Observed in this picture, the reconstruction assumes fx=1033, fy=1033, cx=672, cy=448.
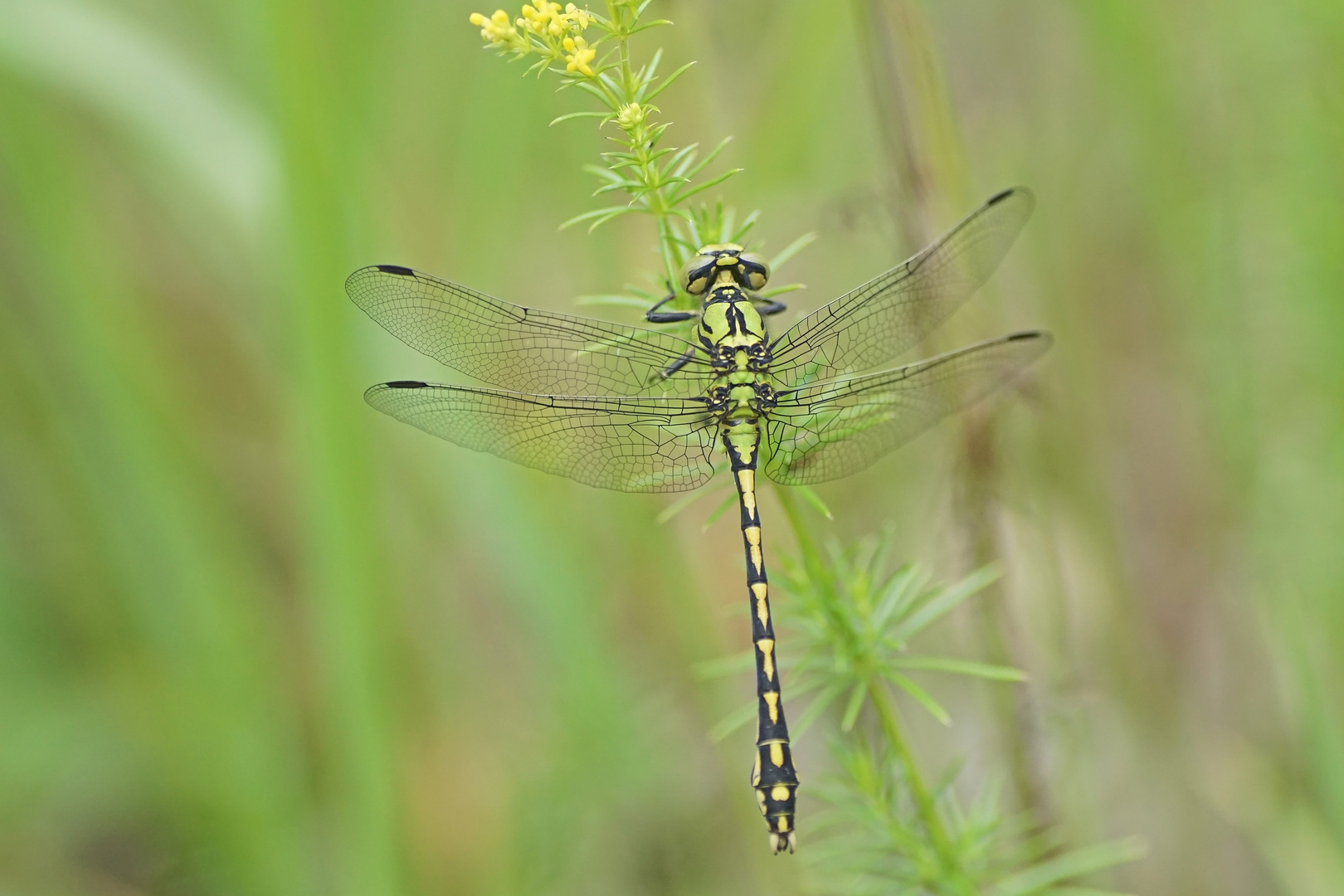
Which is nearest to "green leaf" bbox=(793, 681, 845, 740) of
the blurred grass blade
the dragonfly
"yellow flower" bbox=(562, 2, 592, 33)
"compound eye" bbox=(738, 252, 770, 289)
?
the dragonfly

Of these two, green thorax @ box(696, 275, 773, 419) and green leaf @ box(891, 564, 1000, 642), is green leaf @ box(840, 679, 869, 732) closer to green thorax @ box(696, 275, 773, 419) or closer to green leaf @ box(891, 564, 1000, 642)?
green leaf @ box(891, 564, 1000, 642)

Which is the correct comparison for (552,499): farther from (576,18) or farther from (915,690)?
(576,18)

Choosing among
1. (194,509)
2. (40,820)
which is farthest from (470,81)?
(40,820)

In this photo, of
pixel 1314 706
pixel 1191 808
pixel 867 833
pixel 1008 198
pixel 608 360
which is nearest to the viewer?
pixel 867 833

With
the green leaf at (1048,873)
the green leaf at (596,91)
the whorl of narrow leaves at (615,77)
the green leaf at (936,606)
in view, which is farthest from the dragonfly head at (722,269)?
the green leaf at (1048,873)

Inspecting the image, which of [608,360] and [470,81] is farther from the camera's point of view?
[470,81]

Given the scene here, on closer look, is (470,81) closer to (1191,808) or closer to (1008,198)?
(1008,198)

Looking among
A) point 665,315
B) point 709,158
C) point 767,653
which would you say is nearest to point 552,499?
point 767,653
